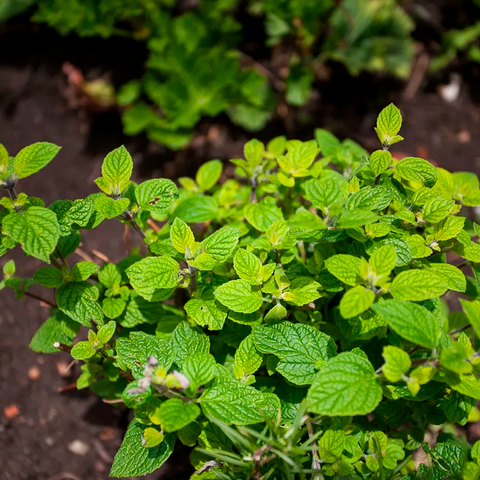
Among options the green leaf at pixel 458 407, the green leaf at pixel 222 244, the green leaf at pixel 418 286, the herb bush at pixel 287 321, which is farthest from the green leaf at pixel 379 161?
the green leaf at pixel 458 407

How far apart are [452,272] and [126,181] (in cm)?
Result: 85

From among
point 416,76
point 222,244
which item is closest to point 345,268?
point 222,244

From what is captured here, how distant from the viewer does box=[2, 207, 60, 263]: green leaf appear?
3.30ft

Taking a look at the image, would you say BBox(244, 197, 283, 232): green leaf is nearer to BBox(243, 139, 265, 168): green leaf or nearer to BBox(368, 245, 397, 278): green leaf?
BBox(243, 139, 265, 168): green leaf

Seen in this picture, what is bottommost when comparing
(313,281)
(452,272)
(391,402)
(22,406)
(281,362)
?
(22,406)

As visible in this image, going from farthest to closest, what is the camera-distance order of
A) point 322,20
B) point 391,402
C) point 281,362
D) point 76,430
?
point 322,20 < point 76,430 < point 391,402 < point 281,362

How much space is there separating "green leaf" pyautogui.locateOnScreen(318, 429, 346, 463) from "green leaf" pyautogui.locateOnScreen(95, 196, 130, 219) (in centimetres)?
72

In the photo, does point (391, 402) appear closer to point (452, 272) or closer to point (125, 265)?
point (452, 272)

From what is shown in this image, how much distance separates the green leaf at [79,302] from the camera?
1.20m

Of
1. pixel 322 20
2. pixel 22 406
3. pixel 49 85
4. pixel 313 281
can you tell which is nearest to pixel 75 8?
pixel 49 85

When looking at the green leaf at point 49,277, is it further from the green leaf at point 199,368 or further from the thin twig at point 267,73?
the thin twig at point 267,73

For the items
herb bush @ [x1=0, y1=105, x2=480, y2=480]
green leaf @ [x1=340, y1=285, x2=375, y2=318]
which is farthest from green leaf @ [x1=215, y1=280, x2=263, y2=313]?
green leaf @ [x1=340, y1=285, x2=375, y2=318]

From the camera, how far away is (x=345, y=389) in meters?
0.94

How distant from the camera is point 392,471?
1.18m
